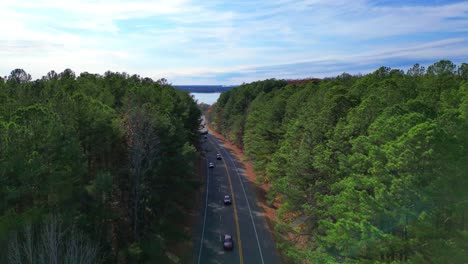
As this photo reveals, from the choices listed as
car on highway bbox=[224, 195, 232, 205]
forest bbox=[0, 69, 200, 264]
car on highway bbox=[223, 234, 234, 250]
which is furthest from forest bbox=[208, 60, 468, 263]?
car on highway bbox=[224, 195, 232, 205]

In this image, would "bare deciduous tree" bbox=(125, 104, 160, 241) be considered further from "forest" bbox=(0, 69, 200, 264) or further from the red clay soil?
the red clay soil

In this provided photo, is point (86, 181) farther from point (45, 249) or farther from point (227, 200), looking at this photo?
point (227, 200)

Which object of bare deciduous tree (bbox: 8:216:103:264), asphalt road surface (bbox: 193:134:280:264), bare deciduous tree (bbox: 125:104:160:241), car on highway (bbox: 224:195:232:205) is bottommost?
asphalt road surface (bbox: 193:134:280:264)

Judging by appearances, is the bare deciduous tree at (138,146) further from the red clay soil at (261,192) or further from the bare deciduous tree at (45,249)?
the red clay soil at (261,192)

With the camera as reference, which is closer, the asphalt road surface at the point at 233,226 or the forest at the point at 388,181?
the forest at the point at 388,181

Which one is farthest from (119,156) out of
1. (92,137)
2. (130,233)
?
(130,233)

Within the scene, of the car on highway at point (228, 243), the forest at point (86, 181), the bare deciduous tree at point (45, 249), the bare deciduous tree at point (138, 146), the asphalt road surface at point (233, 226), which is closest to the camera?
the bare deciduous tree at point (45, 249)

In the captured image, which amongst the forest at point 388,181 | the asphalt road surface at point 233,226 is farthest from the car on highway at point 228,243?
the forest at point 388,181

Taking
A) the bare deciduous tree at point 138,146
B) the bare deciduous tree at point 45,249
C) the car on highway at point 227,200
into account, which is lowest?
the car on highway at point 227,200
